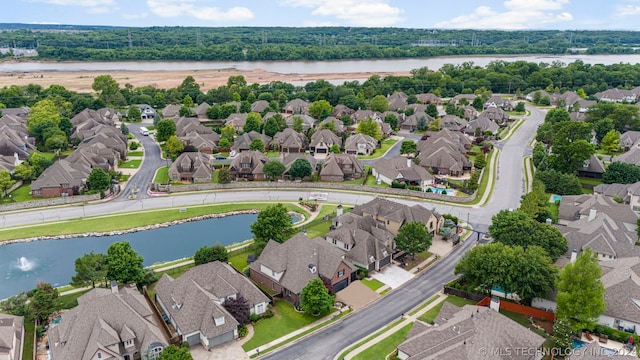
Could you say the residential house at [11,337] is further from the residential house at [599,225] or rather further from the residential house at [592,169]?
the residential house at [592,169]

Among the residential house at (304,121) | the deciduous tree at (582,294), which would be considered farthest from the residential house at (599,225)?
the residential house at (304,121)

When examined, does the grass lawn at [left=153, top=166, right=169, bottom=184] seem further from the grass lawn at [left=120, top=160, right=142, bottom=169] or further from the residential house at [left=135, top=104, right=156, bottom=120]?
the residential house at [left=135, top=104, right=156, bottom=120]

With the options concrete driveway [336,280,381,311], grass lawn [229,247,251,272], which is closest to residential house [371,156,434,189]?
grass lawn [229,247,251,272]

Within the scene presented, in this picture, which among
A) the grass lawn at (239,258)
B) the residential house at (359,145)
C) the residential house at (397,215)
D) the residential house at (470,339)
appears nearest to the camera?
the residential house at (470,339)

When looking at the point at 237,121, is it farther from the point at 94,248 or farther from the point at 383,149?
the point at 94,248

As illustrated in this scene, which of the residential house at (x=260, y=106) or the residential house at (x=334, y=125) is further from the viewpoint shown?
the residential house at (x=260, y=106)
